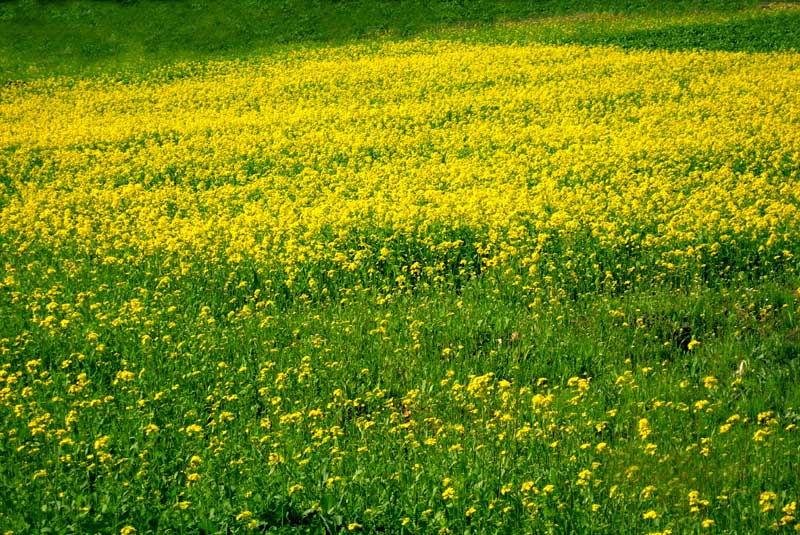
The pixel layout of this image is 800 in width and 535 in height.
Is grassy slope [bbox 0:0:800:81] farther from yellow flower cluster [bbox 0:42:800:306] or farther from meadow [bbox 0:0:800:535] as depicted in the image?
meadow [bbox 0:0:800:535]

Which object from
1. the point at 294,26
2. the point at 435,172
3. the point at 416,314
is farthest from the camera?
the point at 294,26

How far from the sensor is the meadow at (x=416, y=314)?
561 centimetres

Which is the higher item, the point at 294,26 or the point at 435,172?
the point at 294,26

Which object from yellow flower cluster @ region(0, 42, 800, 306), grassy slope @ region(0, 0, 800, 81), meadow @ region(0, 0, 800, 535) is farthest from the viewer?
grassy slope @ region(0, 0, 800, 81)

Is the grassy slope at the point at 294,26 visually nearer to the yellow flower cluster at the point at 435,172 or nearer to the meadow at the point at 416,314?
the yellow flower cluster at the point at 435,172

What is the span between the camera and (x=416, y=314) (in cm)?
887

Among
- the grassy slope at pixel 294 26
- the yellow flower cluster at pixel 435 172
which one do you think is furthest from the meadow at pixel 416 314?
the grassy slope at pixel 294 26

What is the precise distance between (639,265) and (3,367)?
6.60 m

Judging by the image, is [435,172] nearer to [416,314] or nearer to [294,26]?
[416,314]

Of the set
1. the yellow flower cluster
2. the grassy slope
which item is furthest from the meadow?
the grassy slope

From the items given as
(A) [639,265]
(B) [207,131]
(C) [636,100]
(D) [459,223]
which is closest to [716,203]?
(A) [639,265]

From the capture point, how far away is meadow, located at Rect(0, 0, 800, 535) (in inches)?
221

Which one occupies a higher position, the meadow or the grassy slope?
the grassy slope

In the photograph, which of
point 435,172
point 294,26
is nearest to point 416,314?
point 435,172
